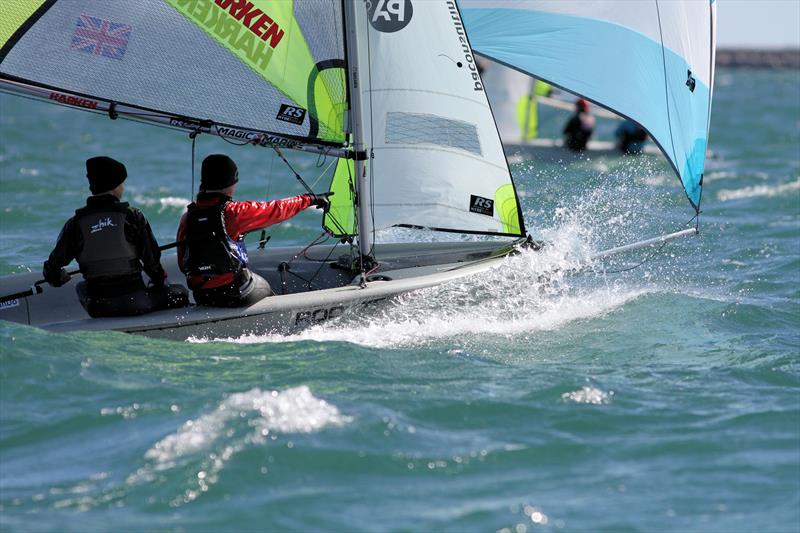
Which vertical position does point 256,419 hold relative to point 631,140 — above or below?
below

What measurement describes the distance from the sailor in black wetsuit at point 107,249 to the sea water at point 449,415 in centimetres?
25

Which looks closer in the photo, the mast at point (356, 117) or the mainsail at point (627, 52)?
the mast at point (356, 117)

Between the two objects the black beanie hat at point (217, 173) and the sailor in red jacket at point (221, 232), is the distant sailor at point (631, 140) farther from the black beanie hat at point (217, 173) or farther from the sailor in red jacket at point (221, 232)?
the black beanie hat at point (217, 173)

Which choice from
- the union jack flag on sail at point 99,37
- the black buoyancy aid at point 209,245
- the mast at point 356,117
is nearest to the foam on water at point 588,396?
the mast at point 356,117

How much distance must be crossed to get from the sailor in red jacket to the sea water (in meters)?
0.31

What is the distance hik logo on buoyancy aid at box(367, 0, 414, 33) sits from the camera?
6227 millimetres

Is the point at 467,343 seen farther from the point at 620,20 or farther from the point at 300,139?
the point at 620,20

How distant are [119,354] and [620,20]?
12.4 ft

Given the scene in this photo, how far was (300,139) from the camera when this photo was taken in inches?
243

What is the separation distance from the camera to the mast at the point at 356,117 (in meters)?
6.11

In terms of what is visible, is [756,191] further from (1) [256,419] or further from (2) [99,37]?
(1) [256,419]

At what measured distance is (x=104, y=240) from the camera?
18.5 ft

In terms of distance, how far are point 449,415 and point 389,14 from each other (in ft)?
8.23

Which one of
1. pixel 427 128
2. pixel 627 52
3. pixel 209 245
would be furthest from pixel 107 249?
pixel 627 52
